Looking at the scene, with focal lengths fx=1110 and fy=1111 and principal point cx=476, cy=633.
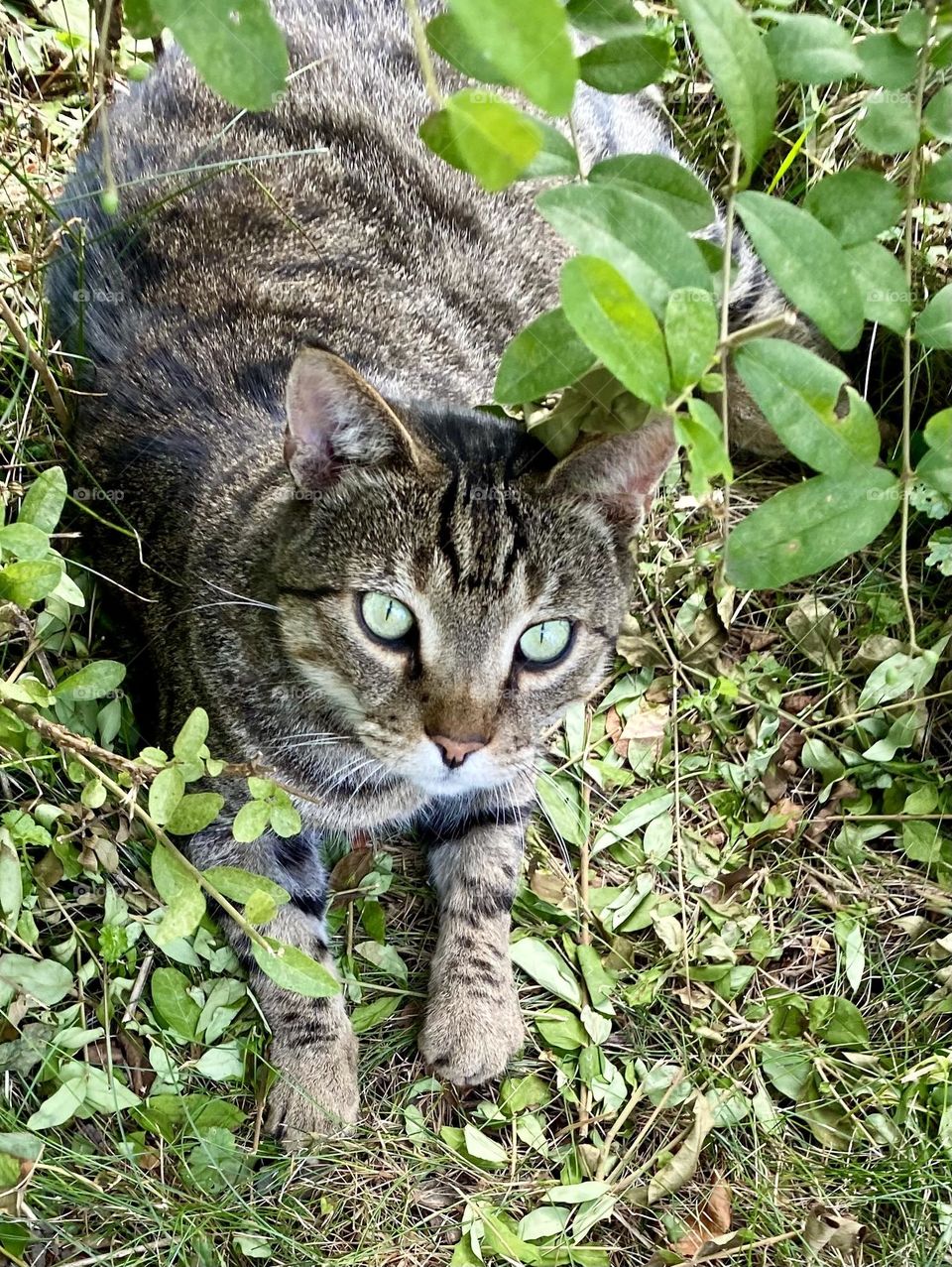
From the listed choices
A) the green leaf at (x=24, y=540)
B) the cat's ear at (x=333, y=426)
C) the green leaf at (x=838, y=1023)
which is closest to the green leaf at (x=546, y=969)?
the green leaf at (x=838, y=1023)

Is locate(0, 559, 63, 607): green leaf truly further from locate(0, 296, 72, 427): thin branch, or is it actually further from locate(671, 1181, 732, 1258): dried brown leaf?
locate(671, 1181, 732, 1258): dried brown leaf

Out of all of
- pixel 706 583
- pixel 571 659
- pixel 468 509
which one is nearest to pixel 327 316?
pixel 468 509

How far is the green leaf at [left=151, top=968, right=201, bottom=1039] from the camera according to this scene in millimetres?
2305

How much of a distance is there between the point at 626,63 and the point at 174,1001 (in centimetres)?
193

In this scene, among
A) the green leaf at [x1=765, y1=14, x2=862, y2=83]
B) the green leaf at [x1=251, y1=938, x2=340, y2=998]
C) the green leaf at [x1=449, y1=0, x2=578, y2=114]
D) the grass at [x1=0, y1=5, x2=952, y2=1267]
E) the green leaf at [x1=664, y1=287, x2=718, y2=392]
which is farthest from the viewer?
the grass at [x1=0, y1=5, x2=952, y2=1267]

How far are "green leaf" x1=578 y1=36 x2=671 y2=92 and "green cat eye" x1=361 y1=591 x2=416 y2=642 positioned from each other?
2.82 feet

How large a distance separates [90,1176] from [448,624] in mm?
1294

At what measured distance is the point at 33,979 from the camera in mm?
2145

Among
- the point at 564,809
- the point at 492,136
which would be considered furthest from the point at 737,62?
the point at 564,809

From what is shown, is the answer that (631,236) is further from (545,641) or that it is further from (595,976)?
(595,976)

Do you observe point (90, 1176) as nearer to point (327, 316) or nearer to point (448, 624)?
point (448, 624)

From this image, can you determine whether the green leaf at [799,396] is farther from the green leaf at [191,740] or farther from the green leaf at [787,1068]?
the green leaf at [787,1068]

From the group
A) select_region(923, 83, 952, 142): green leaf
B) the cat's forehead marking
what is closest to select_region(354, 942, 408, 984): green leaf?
the cat's forehead marking

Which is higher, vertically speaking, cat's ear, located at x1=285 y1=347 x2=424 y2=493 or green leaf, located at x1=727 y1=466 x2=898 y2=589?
cat's ear, located at x1=285 y1=347 x2=424 y2=493
